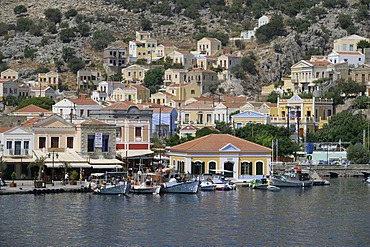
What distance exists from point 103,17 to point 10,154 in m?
113

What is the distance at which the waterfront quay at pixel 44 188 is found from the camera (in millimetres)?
70562

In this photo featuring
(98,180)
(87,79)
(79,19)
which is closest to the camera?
(98,180)

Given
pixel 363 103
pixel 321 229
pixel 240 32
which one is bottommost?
pixel 321 229

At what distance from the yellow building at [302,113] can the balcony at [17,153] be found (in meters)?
44.9

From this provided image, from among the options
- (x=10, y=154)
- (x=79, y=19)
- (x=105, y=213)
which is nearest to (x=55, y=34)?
(x=79, y=19)

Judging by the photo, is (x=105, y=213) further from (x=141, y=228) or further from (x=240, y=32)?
(x=240, y=32)

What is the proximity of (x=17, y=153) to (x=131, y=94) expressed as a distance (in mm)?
63266

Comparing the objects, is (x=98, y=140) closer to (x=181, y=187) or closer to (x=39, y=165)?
(x=39, y=165)

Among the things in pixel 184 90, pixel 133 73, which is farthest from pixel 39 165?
pixel 133 73

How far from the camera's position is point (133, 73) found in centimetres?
15762

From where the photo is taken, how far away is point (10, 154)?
7838cm

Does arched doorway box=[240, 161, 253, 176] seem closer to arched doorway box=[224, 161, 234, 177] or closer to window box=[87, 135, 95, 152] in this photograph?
arched doorway box=[224, 161, 234, 177]

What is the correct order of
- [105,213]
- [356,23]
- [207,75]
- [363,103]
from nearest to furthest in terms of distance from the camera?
1. [105,213]
2. [363,103]
3. [207,75]
4. [356,23]

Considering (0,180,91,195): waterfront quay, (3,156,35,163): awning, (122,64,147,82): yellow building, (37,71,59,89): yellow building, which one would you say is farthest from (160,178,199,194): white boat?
(37,71,59,89): yellow building
